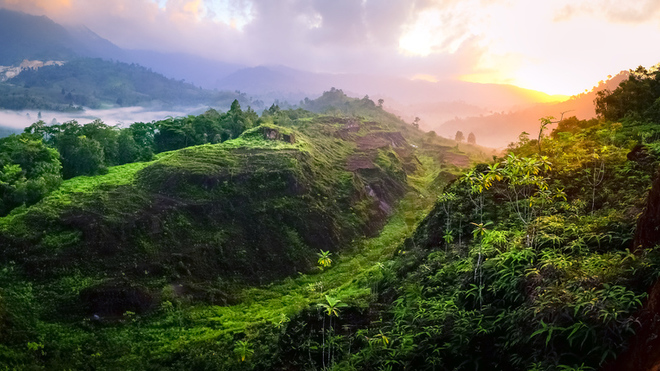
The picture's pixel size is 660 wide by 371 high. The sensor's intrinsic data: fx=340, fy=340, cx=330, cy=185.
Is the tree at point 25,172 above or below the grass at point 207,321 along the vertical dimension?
above

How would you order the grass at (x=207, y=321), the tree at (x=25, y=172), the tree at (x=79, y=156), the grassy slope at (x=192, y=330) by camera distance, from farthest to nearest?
1. the tree at (x=79, y=156)
2. the tree at (x=25, y=172)
3. the grass at (x=207, y=321)
4. the grassy slope at (x=192, y=330)

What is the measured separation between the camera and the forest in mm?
6148

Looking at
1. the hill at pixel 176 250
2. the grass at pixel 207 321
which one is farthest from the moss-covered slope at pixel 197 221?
the grass at pixel 207 321

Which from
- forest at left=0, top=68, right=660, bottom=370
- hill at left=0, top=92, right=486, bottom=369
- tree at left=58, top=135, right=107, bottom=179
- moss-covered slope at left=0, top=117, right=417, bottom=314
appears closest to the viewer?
forest at left=0, top=68, right=660, bottom=370

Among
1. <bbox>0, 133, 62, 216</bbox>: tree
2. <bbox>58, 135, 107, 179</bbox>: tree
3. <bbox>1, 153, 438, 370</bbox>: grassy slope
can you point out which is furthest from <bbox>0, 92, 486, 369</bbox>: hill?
<bbox>58, 135, 107, 179</bbox>: tree

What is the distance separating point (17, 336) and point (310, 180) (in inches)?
809

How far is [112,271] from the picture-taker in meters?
15.7

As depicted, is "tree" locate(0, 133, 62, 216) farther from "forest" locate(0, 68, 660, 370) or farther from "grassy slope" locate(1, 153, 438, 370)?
"grassy slope" locate(1, 153, 438, 370)

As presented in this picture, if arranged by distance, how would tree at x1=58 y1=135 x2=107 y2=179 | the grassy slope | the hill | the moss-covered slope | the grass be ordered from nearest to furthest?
the grassy slope → the grass → the hill → the moss-covered slope → tree at x1=58 y1=135 x2=107 y2=179

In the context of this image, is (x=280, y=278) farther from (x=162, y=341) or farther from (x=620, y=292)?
(x=620, y=292)

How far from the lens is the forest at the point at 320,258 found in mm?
6148

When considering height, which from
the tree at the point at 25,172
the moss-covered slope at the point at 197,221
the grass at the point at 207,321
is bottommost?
the grass at the point at 207,321

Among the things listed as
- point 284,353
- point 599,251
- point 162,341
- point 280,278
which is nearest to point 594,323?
point 599,251

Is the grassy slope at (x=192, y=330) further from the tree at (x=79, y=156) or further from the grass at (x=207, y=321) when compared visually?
the tree at (x=79, y=156)
